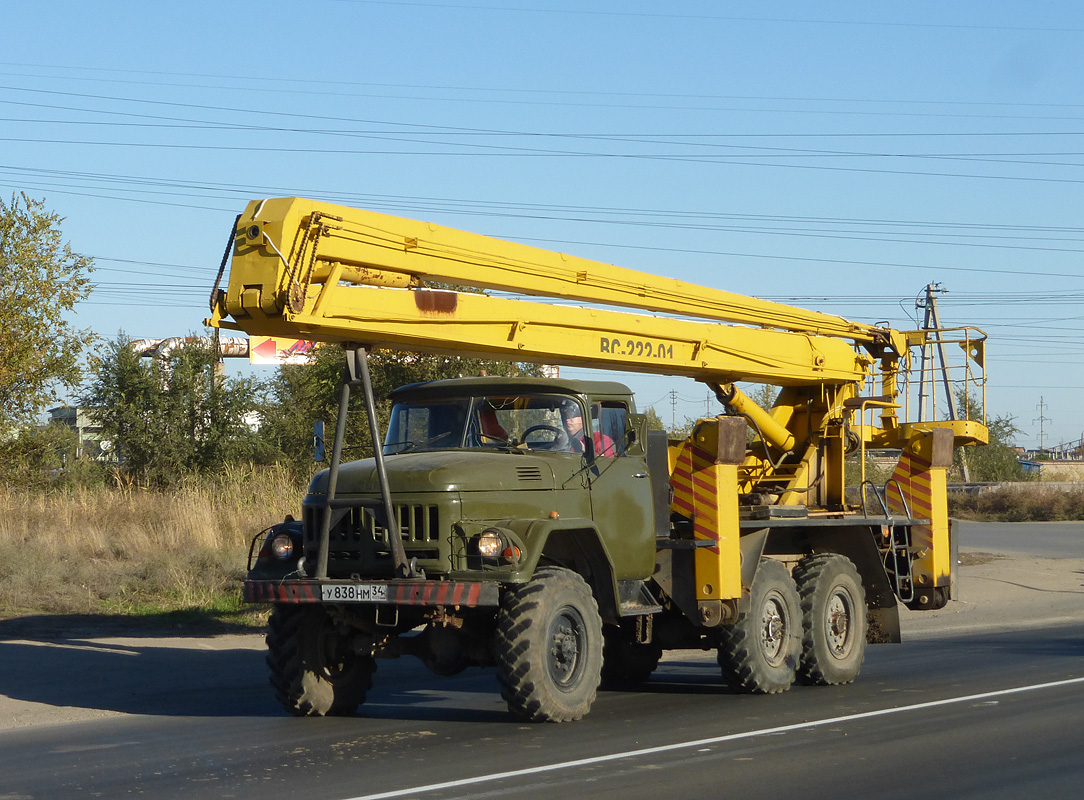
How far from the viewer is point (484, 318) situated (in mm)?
10367

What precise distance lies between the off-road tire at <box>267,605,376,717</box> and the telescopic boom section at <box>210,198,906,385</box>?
7.81 feet

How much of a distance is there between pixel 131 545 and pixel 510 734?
11715mm

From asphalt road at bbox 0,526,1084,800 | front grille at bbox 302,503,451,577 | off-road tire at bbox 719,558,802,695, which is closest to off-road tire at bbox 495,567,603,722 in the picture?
asphalt road at bbox 0,526,1084,800

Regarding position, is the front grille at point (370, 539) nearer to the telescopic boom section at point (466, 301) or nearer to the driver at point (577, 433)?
the telescopic boom section at point (466, 301)

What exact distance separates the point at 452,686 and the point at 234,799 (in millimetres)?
5690

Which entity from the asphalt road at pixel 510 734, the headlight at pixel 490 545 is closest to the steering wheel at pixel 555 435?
the headlight at pixel 490 545

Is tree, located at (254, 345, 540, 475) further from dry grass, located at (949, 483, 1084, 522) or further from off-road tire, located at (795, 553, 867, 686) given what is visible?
dry grass, located at (949, 483, 1084, 522)

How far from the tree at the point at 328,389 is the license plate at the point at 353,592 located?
920cm

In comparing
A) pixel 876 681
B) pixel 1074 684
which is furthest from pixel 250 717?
pixel 1074 684

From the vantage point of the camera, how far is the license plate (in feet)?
30.7

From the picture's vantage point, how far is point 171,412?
2900 cm

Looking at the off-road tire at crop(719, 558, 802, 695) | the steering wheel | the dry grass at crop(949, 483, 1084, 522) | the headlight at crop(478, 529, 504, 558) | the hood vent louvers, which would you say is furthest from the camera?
the dry grass at crop(949, 483, 1084, 522)

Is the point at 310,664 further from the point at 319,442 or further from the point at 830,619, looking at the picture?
the point at 830,619

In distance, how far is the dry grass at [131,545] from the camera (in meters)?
16.8
